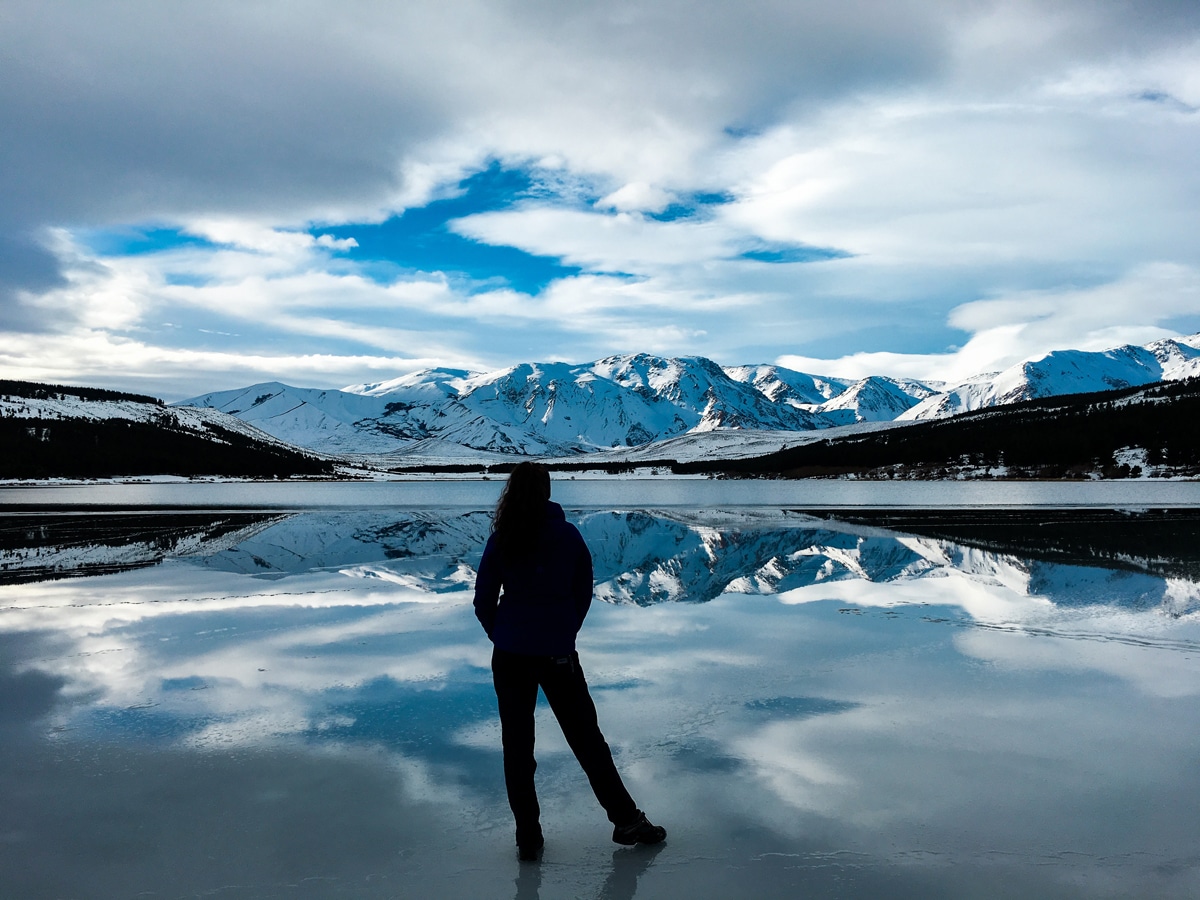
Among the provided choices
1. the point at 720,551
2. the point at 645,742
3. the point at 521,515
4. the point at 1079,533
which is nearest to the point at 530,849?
the point at 521,515

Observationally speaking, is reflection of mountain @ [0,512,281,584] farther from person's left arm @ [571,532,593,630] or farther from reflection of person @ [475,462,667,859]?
person's left arm @ [571,532,593,630]

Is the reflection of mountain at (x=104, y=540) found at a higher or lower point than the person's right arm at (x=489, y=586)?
lower

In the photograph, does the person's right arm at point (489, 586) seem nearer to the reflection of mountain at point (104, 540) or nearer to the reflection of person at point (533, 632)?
the reflection of person at point (533, 632)

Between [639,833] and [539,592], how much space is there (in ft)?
5.49

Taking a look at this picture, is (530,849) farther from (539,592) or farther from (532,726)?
(539,592)

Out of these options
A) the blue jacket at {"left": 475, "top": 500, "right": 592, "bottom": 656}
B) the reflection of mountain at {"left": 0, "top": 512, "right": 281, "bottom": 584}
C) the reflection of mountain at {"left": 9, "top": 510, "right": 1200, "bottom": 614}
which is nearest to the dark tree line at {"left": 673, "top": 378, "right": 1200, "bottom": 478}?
the reflection of mountain at {"left": 9, "top": 510, "right": 1200, "bottom": 614}

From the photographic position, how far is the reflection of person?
16.6 feet

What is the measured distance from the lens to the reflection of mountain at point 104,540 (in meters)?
19.4

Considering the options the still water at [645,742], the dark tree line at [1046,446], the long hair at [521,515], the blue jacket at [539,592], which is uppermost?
the dark tree line at [1046,446]

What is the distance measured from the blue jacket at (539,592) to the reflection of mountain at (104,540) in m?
16.7

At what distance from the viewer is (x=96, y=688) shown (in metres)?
8.82

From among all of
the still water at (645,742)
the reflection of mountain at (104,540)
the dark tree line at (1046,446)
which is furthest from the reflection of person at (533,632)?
the dark tree line at (1046,446)

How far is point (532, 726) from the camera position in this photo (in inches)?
204

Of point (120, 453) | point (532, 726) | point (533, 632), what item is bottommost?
point (532, 726)
